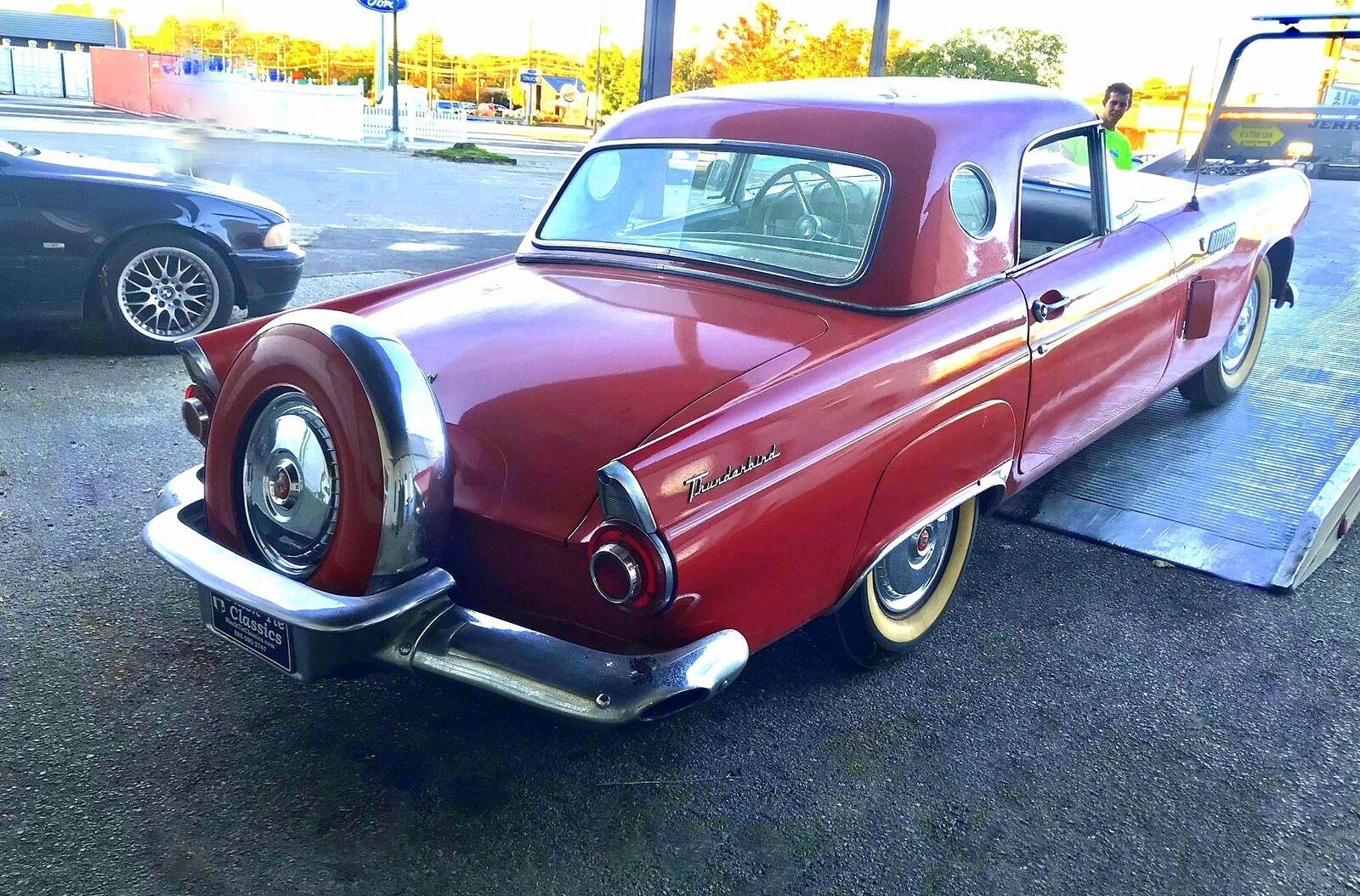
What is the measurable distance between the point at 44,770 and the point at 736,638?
5.58ft

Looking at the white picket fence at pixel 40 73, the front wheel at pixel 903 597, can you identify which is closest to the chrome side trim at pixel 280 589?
the front wheel at pixel 903 597

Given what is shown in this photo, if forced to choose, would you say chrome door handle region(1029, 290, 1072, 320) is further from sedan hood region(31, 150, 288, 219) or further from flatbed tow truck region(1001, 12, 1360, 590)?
sedan hood region(31, 150, 288, 219)

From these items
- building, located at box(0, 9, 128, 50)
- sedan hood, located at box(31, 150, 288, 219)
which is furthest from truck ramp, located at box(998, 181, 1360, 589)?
building, located at box(0, 9, 128, 50)

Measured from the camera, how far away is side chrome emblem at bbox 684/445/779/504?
2264 mm

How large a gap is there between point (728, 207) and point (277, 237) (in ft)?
12.8

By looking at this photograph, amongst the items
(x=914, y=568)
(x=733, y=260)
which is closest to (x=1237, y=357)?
(x=914, y=568)

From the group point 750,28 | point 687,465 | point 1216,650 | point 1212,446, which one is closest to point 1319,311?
point 1212,446

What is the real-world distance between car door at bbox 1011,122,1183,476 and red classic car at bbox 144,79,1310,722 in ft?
0.05

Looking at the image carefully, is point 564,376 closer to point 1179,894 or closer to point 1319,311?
point 1179,894

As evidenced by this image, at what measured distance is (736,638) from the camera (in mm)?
2385

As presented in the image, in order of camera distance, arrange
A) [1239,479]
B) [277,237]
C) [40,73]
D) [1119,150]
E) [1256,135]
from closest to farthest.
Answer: [1239,479] < [1119,150] < [277,237] < [1256,135] < [40,73]

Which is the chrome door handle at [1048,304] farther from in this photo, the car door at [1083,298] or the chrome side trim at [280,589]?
the chrome side trim at [280,589]

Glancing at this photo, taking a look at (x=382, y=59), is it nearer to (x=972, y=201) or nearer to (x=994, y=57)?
(x=994, y=57)

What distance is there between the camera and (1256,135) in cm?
732
